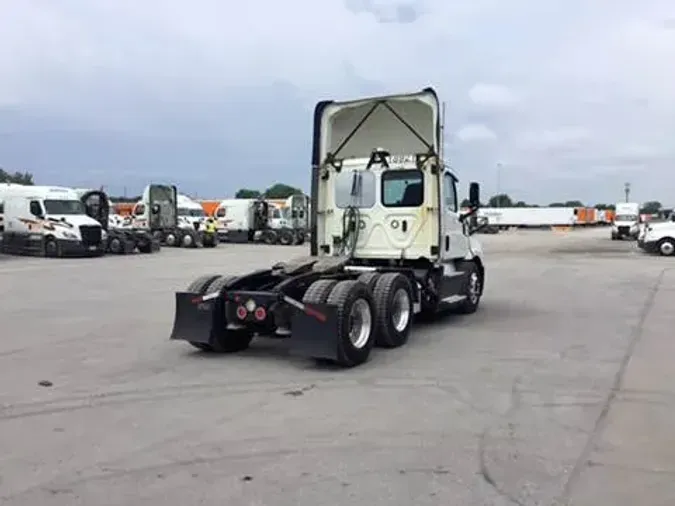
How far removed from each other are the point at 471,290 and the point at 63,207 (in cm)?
2347

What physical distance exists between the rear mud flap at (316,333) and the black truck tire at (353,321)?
2.6 inches

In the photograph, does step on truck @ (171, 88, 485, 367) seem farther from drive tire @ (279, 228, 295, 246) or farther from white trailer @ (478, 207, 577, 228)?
white trailer @ (478, 207, 577, 228)

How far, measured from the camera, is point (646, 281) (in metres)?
20.1

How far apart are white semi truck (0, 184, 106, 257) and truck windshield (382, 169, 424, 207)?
2209 centimetres

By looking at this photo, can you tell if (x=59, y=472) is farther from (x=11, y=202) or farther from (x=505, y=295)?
(x=11, y=202)

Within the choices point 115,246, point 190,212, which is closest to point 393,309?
point 115,246

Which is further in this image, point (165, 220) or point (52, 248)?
point (165, 220)

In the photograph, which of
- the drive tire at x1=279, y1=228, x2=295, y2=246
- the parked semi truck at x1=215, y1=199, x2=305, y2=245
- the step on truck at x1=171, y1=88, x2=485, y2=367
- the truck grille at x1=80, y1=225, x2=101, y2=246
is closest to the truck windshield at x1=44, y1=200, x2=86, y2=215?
the truck grille at x1=80, y1=225, x2=101, y2=246

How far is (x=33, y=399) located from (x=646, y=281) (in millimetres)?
17397

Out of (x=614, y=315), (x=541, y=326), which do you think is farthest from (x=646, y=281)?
A: (x=541, y=326)

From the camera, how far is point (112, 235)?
33.9 meters

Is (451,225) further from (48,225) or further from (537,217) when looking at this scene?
(537,217)

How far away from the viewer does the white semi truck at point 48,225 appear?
30.6 m

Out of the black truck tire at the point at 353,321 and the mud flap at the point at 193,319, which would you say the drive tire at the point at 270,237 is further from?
the black truck tire at the point at 353,321
